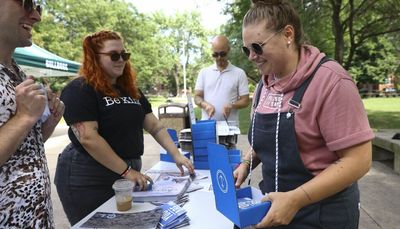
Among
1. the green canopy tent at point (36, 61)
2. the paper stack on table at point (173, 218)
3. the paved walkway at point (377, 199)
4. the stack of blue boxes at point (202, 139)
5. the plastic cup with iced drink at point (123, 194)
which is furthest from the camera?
the green canopy tent at point (36, 61)

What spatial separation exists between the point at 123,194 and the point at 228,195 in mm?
753

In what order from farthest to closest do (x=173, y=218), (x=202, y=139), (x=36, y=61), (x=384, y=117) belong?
1. (x=384, y=117)
2. (x=36, y=61)
3. (x=202, y=139)
4. (x=173, y=218)

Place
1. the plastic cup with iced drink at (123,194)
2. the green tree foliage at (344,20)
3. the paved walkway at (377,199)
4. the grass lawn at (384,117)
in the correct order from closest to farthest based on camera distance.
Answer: the plastic cup with iced drink at (123,194), the paved walkway at (377,199), the green tree foliage at (344,20), the grass lawn at (384,117)

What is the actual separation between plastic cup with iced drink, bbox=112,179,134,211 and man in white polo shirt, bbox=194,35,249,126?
2.03 m

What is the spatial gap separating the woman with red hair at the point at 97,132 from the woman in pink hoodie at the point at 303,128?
0.91m

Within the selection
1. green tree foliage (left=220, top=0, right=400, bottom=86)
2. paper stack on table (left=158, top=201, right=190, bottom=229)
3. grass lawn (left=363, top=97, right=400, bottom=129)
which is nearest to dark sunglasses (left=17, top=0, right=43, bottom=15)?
paper stack on table (left=158, top=201, right=190, bottom=229)

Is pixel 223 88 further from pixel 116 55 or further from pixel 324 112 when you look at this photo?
pixel 324 112

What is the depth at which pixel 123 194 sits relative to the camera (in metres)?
1.81

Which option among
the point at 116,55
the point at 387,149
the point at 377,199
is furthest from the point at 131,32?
the point at 116,55

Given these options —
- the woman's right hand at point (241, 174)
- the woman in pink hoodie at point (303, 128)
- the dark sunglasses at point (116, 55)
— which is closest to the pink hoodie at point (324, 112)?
the woman in pink hoodie at point (303, 128)

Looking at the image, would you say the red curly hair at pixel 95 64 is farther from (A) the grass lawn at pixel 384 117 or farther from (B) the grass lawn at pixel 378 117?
(A) the grass lawn at pixel 384 117

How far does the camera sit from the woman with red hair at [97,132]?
192cm

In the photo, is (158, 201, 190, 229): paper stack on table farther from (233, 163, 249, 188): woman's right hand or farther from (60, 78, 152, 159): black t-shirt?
(60, 78, 152, 159): black t-shirt

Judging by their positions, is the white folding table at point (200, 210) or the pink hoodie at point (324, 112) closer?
the pink hoodie at point (324, 112)
